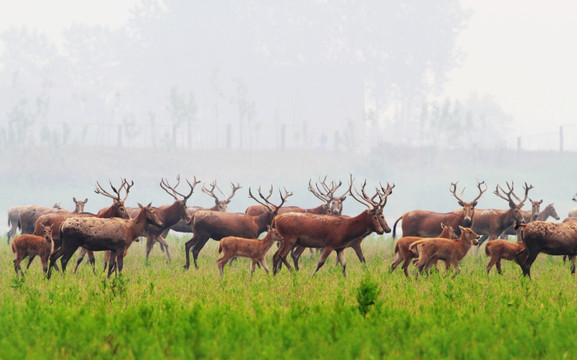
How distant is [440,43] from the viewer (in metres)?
92.7

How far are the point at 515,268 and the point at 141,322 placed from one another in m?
10.3

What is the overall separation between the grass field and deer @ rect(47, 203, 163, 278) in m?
0.66

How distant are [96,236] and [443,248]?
258 inches

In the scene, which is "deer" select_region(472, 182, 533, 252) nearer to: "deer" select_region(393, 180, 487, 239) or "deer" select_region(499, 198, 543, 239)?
"deer" select_region(499, 198, 543, 239)

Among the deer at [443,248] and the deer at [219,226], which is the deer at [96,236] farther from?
the deer at [443,248]

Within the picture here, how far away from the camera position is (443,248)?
15.2 metres

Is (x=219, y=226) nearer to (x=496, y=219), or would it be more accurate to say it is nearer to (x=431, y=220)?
(x=431, y=220)

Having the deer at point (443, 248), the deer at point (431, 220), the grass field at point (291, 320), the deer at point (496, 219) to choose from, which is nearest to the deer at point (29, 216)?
the grass field at point (291, 320)

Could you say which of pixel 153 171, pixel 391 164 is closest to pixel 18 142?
pixel 153 171

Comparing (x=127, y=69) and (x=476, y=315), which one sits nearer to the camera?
(x=476, y=315)

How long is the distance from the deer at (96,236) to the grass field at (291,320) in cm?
66

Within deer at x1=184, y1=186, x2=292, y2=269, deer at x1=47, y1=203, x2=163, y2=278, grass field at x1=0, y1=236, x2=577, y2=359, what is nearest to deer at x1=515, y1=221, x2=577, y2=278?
grass field at x1=0, y1=236, x2=577, y2=359

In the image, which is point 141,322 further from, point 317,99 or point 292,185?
point 317,99

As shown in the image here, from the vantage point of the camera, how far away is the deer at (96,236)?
48.9 ft
